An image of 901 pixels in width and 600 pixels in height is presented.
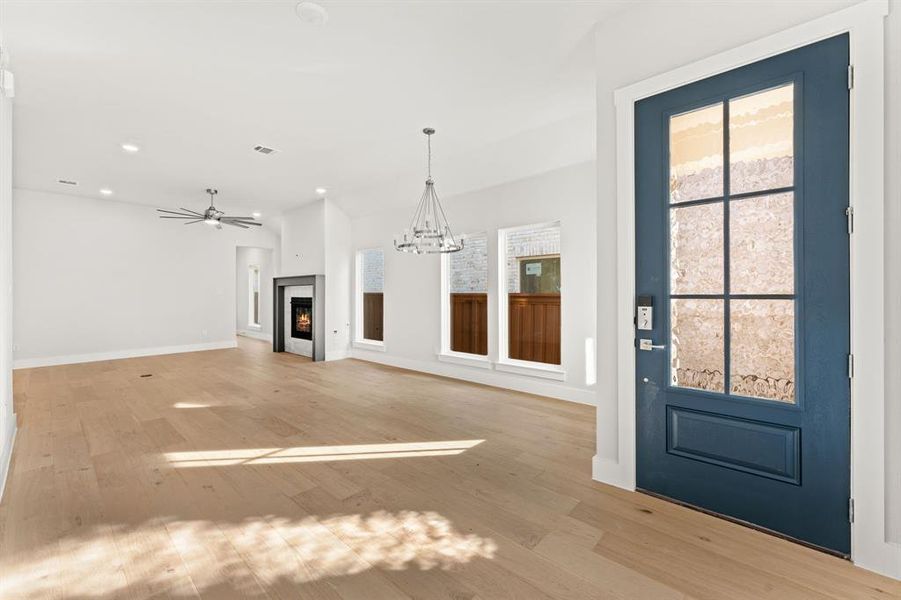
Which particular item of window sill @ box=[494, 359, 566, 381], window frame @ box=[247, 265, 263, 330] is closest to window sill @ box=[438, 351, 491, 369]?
window sill @ box=[494, 359, 566, 381]

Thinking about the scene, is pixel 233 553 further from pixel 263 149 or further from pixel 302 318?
pixel 302 318

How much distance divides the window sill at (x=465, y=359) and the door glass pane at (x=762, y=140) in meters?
3.87

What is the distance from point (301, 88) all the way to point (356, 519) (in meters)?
3.51

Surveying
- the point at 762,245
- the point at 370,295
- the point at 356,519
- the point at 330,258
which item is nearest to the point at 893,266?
the point at 762,245

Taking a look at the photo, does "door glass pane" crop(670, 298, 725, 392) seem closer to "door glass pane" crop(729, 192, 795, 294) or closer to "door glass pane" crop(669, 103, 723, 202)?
"door glass pane" crop(729, 192, 795, 294)

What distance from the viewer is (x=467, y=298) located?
592cm

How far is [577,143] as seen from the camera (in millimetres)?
4320

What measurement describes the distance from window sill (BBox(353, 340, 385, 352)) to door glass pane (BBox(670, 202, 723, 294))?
560 cm

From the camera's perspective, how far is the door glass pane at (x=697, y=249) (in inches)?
86.7

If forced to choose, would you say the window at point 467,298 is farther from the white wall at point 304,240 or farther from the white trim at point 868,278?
the white trim at point 868,278

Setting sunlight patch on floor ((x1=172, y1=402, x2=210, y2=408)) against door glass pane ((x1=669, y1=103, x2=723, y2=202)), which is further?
sunlight patch on floor ((x1=172, y1=402, x2=210, y2=408))

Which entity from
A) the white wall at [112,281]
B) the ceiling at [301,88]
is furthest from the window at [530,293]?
the white wall at [112,281]

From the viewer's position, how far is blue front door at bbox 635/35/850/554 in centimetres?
185

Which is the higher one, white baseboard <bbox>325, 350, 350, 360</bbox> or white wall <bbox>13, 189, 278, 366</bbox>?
white wall <bbox>13, 189, 278, 366</bbox>
